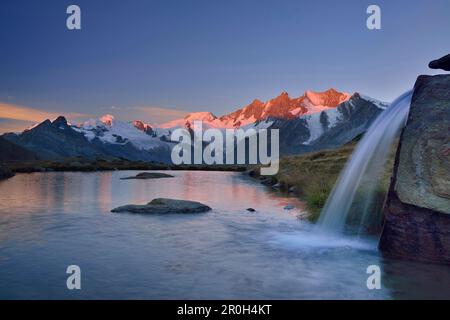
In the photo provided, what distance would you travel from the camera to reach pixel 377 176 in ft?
66.9

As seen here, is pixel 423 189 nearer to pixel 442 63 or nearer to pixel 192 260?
pixel 442 63

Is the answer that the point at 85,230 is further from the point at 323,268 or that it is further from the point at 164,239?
the point at 323,268

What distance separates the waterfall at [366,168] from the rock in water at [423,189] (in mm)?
3627

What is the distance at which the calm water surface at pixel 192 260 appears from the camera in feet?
39.5

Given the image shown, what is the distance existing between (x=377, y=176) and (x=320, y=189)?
22.6ft

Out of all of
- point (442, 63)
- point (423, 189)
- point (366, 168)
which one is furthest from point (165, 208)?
point (442, 63)

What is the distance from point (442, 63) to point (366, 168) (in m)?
5.55

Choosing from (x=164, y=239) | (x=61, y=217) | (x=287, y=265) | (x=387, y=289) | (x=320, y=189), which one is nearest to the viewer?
(x=387, y=289)

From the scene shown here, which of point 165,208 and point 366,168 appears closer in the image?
point 366,168

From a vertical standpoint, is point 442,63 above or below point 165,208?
above

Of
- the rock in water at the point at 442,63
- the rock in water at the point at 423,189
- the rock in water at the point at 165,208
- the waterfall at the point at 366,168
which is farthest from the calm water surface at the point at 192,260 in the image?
the rock in water at the point at 442,63

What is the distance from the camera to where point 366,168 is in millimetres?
20688
